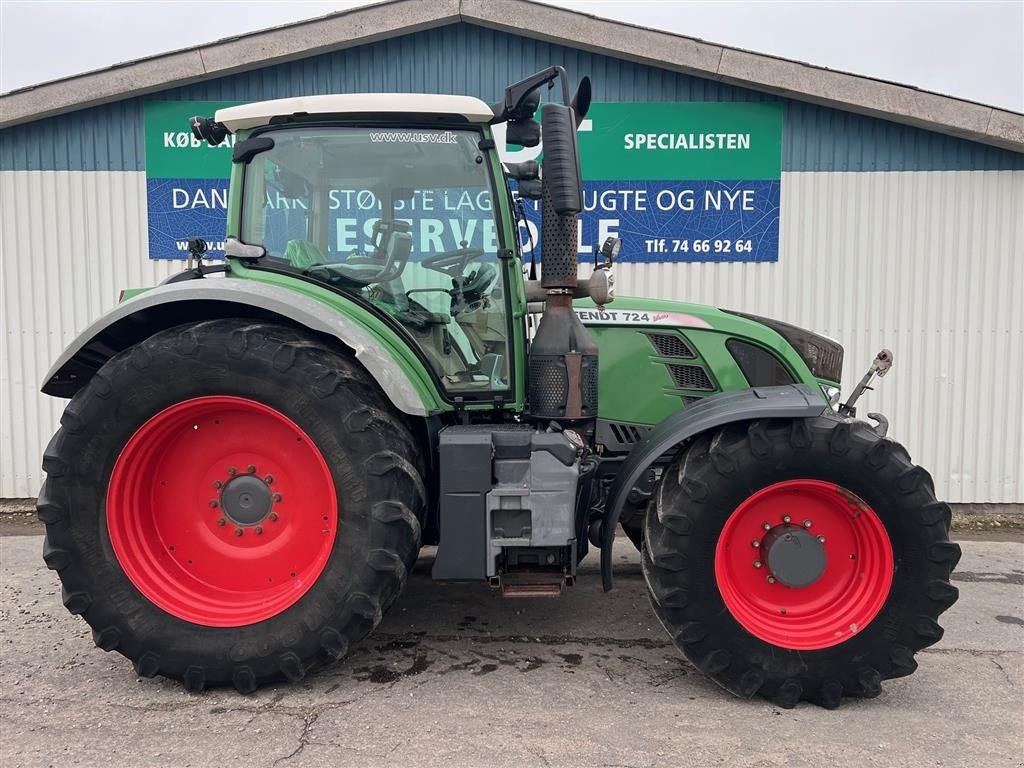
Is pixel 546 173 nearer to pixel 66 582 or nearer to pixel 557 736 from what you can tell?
pixel 557 736

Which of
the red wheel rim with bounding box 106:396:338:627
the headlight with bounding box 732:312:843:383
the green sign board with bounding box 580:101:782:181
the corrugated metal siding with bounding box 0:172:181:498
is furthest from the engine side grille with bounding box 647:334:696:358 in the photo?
the corrugated metal siding with bounding box 0:172:181:498

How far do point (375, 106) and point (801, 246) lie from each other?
4297 mm

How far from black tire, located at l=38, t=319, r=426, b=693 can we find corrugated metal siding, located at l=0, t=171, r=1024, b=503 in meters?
3.77

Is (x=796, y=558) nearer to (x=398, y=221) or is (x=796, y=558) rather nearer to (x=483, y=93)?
(x=398, y=221)

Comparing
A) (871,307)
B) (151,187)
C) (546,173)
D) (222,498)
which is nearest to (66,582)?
(222,498)

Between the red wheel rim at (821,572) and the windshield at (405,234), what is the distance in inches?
49.5

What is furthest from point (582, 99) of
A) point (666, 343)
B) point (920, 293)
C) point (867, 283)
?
point (920, 293)

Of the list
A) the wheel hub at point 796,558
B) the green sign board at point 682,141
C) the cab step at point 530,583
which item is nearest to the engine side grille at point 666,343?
the wheel hub at point 796,558

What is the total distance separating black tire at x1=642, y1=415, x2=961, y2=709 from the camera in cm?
299

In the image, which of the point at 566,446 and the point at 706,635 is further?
the point at 566,446

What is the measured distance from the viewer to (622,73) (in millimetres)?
6191

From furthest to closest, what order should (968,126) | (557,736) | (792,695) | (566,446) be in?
(968,126) → (566,446) → (792,695) → (557,736)

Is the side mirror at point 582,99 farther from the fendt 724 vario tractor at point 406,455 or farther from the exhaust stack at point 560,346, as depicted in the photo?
the exhaust stack at point 560,346

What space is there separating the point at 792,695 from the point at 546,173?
7.66ft
